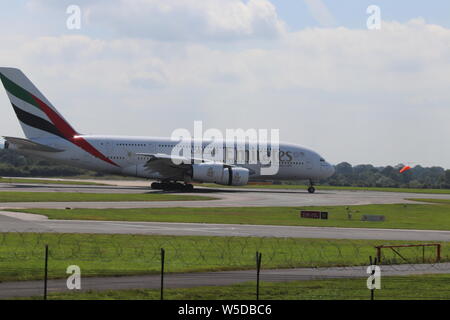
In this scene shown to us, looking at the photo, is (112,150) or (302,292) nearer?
(302,292)

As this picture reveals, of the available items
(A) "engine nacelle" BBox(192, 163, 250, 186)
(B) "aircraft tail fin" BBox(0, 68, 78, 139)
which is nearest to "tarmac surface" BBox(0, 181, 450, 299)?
(A) "engine nacelle" BBox(192, 163, 250, 186)

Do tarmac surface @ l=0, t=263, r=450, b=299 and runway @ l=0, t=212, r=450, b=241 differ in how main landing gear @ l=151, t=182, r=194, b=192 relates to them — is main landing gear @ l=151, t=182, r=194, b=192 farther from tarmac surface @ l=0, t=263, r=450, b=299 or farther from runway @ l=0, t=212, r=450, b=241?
tarmac surface @ l=0, t=263, r=450, b=299

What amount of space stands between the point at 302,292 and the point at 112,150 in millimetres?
57290

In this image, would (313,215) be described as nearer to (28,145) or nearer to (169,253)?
(169,253)

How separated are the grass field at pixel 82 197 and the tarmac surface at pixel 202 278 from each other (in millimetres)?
36358

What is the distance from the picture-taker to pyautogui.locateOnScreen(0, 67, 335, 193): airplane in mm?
76375

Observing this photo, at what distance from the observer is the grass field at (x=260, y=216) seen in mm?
49906

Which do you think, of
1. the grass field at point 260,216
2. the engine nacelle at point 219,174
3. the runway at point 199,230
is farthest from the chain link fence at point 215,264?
the engine nacelle at point 219,174

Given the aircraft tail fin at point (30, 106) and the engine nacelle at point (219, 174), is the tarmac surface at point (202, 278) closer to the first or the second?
the engine nacelle at point (219, 174)

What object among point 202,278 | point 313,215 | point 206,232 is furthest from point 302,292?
point 313,215

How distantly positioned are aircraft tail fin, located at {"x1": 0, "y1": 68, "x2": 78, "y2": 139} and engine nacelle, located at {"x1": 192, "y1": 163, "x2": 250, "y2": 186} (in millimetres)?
14729

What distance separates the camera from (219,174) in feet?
257

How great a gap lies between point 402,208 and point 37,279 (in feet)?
165

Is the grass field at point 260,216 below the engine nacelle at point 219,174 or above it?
below
